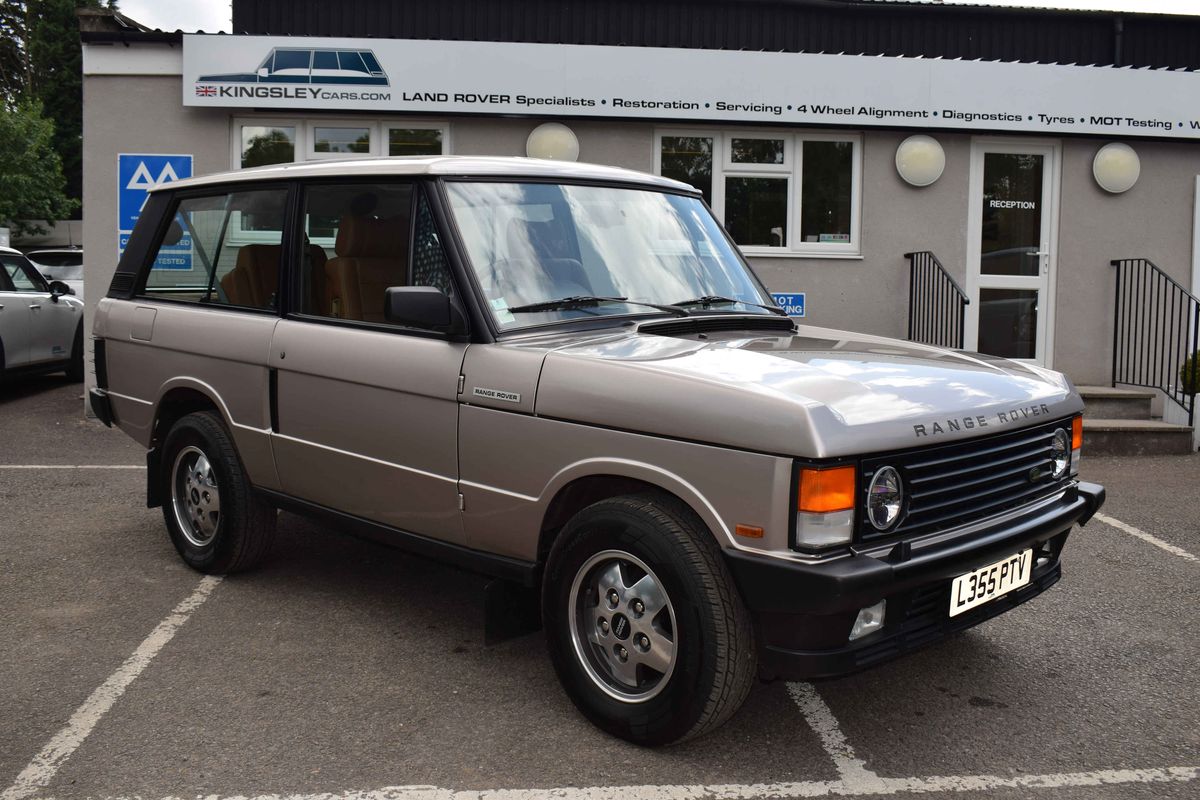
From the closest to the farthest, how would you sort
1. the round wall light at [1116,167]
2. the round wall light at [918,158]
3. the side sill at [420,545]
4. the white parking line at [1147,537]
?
the side sill at [420,545]
the white parking line at [1147,537]
the round wall light at [918,158]
the round wall light at [1116,167]

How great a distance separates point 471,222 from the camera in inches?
165

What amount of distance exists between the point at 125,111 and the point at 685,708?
9.86 meters

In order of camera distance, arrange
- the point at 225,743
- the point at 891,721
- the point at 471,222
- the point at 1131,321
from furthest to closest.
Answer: the point at 1131,321 < the point at 471,222 < the point at 891,721 < the point at 225,743

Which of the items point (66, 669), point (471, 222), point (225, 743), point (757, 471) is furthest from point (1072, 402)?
point (66, 669)

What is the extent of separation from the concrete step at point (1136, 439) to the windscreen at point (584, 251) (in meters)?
6.25

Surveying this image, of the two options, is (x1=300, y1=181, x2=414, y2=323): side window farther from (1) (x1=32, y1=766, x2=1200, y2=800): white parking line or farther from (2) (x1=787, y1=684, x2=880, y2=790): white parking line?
(2) (x1=787, y1=684, x2=880, y2=790): white parking line

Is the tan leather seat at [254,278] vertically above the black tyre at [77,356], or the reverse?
the tan leather seat at [254,278]

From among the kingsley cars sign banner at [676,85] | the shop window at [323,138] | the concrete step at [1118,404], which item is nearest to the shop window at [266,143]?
the shop window at [323,138]

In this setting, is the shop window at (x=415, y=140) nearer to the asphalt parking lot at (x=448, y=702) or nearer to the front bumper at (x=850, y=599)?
the asphalt parking lot at (x=448, y=702)

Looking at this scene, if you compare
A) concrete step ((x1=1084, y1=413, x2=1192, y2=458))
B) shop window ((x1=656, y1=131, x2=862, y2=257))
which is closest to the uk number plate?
concrete step ((x1=1084, y1=413, x2=1192, y2=458))

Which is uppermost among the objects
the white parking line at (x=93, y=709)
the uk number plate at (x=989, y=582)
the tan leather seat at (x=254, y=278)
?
the tan leather seat at (x=254, y=278)

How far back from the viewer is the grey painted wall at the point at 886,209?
1099cm

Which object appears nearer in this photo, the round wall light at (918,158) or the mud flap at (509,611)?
the mud flap at (509,611)

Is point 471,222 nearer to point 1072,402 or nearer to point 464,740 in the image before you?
point 464,740
